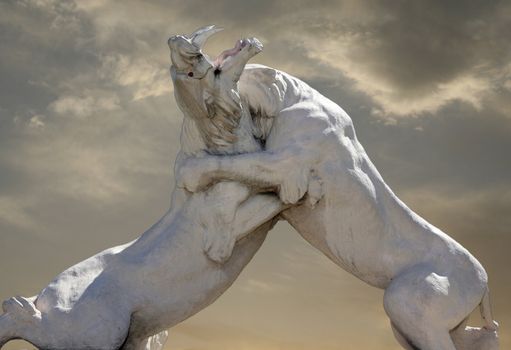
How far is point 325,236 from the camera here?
670 cm

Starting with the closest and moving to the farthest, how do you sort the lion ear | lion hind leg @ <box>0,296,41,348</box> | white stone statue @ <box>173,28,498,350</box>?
lion hind leg @ <box>0,296,41,348</box>, white stone statue @ <box>173,28,498,350</box>, the lion ear

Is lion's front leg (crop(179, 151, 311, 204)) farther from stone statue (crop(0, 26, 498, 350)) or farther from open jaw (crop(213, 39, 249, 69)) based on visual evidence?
open jaw (crop(213, 39, 249, 69))

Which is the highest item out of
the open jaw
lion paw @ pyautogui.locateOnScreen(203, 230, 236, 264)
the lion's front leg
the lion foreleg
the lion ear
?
the open jaw

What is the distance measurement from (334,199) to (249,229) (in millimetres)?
617

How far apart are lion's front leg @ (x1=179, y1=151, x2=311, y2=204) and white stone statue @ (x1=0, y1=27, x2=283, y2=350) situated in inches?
3.5

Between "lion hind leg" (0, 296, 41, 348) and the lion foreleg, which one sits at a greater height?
the lion foreleg

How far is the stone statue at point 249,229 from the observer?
6441 mm

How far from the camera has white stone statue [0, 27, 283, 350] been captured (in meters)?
6.36

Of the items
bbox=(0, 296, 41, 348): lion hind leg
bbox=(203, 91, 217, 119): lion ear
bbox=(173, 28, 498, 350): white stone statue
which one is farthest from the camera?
bbox=(203, 91, 217, 119): lion ear

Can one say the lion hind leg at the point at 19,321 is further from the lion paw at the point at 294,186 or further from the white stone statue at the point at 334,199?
the lion paw at the point at 294,186

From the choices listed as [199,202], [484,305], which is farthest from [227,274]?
[484,305]

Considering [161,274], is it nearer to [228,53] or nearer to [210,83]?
[210,83]

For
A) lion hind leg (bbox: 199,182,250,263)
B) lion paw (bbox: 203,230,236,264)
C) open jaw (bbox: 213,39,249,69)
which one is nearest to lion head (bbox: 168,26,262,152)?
open jaw (bbox: 213,39,249,69)

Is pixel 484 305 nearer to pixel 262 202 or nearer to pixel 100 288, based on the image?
pixel 262 202
